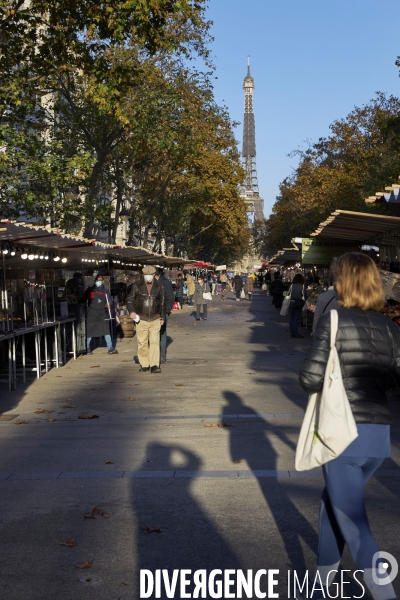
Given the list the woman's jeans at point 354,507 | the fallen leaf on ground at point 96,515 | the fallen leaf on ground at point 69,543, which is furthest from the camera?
the fallen leaf on ground at point 96,515

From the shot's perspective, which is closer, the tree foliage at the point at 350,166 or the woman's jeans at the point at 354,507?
the woman's jeans at the point at 354,507

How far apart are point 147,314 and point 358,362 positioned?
37.7 feet

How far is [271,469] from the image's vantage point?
24.7ft

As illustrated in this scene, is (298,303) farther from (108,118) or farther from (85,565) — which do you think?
(85,565)

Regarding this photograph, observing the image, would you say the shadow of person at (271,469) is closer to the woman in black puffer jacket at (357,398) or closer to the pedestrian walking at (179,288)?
the woman in black puffer jacket at (357,398)

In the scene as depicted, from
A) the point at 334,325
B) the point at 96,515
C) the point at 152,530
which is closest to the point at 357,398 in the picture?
the point at 334,325

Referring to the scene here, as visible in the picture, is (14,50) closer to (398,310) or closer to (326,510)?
(398,310)

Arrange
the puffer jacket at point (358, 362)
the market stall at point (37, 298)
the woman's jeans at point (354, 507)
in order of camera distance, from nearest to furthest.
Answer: the woman's jeans at point (354, 507)
the puffer jacket at point (358, 362)
the market stall at point (37, 298)

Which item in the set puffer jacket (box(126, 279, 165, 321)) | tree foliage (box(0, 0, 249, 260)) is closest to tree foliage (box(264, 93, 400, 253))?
tree foliage (box(0, 0, 249, 260))

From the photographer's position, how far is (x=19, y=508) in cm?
640

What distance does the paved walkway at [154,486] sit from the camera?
5121 mm

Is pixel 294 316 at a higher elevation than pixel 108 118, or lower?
lower

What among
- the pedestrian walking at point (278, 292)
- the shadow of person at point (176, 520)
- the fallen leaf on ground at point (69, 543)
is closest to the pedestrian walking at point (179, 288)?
the pedestrian walking at point (278, 292)

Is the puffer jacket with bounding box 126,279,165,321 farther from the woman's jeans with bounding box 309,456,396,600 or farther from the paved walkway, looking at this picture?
the woman's jeans with bounding box 309,456,396,600
